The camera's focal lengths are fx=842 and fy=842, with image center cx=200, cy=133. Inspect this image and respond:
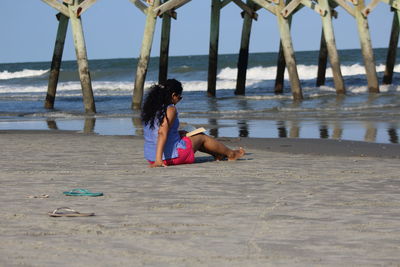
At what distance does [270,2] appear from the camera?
19203mm

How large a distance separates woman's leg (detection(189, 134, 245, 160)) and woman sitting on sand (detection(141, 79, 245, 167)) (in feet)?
0.38

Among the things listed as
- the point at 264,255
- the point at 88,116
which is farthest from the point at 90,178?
the point at 88,116

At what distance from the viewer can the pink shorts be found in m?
7.31

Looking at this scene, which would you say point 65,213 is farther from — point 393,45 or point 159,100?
point 393,45

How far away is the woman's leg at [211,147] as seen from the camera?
7.52 meters

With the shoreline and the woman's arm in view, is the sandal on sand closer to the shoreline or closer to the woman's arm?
the woman's arm

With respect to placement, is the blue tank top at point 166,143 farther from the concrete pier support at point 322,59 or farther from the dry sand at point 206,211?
the concrete pier support at point 322,59

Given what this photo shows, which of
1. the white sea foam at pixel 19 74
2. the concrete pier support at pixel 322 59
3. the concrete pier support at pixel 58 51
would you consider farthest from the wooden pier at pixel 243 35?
the white sea foam at pixel 19 74

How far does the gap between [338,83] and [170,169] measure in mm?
13351

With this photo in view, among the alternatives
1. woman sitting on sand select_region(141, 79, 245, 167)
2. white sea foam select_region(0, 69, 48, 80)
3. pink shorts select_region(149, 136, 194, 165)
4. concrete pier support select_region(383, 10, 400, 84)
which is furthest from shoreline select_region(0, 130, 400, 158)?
white sea foam select_region(0, 69, 48, 80)

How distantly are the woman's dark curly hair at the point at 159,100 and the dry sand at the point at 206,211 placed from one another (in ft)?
1.49

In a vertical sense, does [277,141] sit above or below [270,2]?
below

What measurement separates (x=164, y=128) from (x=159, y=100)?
271 mm

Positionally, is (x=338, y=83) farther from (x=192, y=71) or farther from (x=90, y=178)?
(x=192, y=71)
